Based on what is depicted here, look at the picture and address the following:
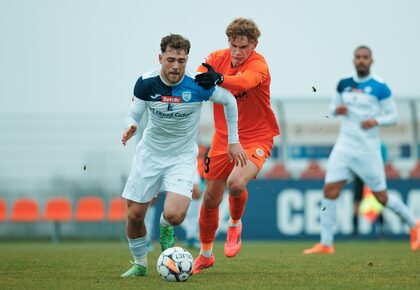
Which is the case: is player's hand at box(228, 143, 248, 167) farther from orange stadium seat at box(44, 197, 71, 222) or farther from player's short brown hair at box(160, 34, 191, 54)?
orange stadium seat at box(44, 197, 71, 222)

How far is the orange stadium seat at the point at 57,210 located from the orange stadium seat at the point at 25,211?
0.25 m

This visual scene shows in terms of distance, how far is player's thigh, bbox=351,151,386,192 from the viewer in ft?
43.4

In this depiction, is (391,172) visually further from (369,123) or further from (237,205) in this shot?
(237,205)

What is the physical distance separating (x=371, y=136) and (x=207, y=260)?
177 inches

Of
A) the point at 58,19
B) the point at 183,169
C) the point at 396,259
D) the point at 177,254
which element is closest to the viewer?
the point at 177,254

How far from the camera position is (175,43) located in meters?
8.73

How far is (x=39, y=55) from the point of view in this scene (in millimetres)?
26203

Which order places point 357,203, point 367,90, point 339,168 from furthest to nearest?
point 357,203 → point 339,168 → point 367,90

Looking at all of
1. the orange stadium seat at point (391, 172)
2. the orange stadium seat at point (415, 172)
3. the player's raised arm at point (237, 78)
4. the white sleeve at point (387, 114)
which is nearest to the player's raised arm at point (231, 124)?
the player's raised arm at point (237, 78)

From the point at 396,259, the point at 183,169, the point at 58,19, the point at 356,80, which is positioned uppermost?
the point at 58,19

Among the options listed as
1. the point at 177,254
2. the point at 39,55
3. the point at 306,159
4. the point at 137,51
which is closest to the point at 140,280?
the point at 177,254

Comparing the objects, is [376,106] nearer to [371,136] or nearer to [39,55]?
[371,136]

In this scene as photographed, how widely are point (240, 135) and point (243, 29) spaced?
1.24 m

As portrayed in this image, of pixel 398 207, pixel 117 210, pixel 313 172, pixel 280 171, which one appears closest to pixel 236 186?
pixel 398 207
